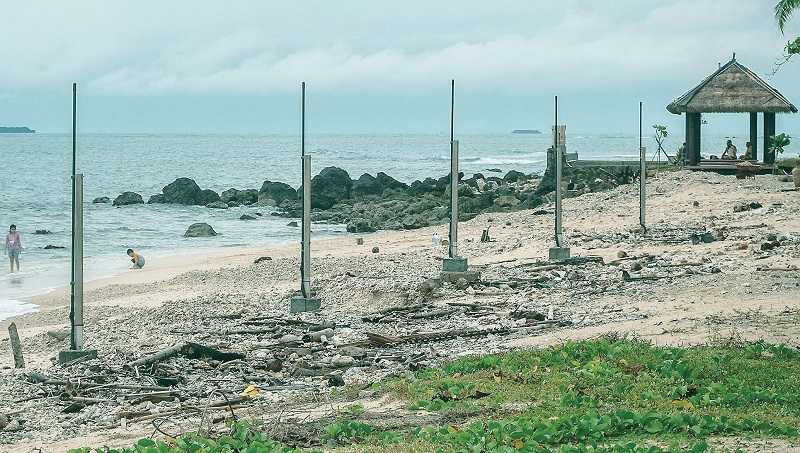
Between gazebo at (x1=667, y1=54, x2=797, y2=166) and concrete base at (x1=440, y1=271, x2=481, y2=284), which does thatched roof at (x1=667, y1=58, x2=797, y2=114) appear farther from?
concrete base at (x1=440, y1=271, x2=481, y2=284)

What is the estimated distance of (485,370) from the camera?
1018cm

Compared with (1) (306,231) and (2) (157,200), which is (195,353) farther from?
(2) (157,200)

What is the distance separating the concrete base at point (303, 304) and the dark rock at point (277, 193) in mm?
34724

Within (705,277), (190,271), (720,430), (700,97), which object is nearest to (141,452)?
(720,430)

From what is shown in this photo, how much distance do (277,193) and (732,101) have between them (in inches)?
871

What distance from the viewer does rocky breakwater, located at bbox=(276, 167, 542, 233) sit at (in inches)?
1389

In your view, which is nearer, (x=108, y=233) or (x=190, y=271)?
(x=190, y=271)

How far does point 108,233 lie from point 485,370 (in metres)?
29.6

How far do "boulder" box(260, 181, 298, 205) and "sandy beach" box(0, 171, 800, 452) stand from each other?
79.7ft

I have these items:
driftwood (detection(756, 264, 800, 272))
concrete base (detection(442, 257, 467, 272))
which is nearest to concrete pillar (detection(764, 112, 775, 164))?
driftwood (detection(756, 264, 800, 272))

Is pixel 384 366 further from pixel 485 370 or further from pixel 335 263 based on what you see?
pixel 335 263

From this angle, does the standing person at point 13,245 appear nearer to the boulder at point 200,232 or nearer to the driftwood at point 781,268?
the boulder at point 200,232

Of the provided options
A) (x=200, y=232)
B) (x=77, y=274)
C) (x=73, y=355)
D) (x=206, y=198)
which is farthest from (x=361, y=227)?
(x=73, y=355)

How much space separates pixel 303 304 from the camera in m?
15.5
